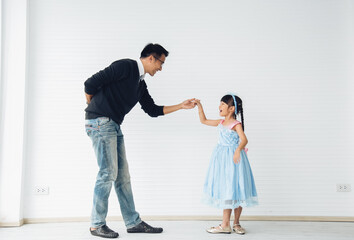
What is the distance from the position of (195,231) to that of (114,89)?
137 cm

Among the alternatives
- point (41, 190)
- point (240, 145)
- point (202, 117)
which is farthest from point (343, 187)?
point (41, 190)

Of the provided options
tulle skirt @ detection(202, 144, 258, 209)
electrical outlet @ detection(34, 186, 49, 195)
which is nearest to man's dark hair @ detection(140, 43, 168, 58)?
tulle skirt @ detection(202, 144, 258, 209)

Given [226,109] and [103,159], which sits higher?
[226,109]

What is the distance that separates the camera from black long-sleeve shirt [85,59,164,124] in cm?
240

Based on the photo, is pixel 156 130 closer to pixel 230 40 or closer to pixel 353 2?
pixel 230 40

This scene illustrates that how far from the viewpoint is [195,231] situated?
2.71 metres

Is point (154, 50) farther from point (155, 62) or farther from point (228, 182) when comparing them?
point (228, 182)

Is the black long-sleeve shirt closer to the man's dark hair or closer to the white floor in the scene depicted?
the man's dark hair

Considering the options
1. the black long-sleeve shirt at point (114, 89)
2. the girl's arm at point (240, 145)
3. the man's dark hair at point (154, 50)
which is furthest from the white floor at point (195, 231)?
the man's dark hair at point (154, 50)

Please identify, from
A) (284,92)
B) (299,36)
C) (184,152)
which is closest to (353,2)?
(299,36)

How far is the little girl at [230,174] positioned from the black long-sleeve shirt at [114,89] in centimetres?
80

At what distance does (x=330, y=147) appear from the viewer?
320cm

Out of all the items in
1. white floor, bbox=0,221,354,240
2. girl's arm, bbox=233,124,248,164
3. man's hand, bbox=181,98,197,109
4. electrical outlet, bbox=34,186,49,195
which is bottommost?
white floor, bbox=0,221,354,240

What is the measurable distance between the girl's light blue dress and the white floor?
0.28 m
